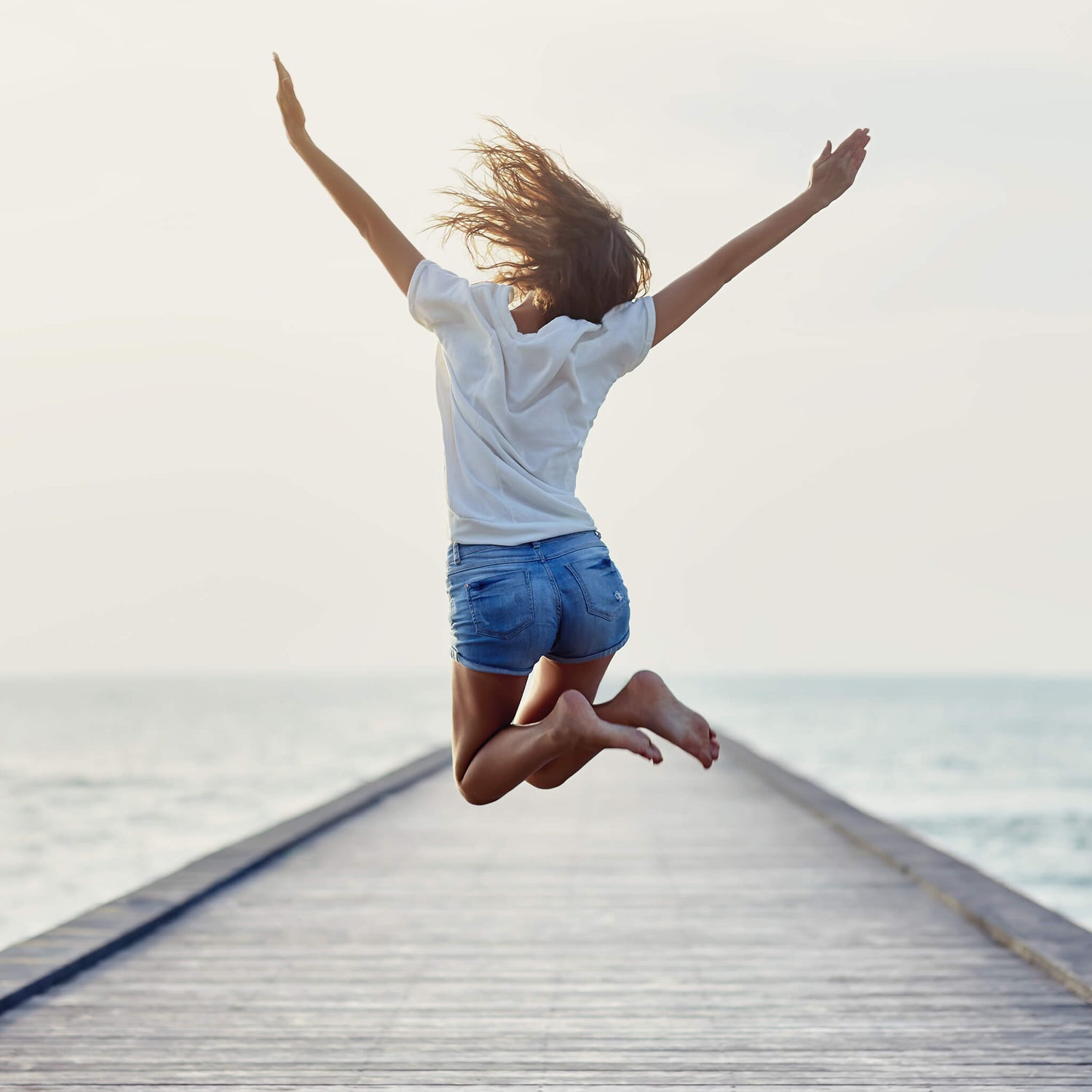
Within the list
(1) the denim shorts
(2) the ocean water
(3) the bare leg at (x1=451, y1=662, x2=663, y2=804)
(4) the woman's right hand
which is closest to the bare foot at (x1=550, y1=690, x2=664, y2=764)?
(3) the bare leg at (x1=451, y1=662, x2=663, y2=804)

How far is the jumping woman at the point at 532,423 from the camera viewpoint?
2.71 meters

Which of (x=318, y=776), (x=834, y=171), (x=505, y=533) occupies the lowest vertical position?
(x=318, y=776)

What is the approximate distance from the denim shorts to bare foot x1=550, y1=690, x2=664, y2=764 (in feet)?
0.42

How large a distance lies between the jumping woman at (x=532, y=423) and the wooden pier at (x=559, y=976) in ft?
4.06

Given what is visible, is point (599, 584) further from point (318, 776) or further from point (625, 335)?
point (318, 776)

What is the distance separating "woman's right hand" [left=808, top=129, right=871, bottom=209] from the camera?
3051 mm

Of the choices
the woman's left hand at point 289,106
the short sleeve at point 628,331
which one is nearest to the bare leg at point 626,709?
the short sleeve at point 628,331

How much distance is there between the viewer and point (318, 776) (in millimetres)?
28188

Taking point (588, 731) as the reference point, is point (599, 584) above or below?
above

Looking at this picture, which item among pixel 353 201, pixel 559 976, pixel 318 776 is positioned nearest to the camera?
pixel 353 201

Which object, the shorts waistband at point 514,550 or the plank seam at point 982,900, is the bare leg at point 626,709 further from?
the plank seam at point 982,900

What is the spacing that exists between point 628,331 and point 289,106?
2.83 ft

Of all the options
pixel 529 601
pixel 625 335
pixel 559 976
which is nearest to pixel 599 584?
pixel 529 601

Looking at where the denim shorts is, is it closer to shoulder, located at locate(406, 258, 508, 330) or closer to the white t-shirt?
the white t-shirt
